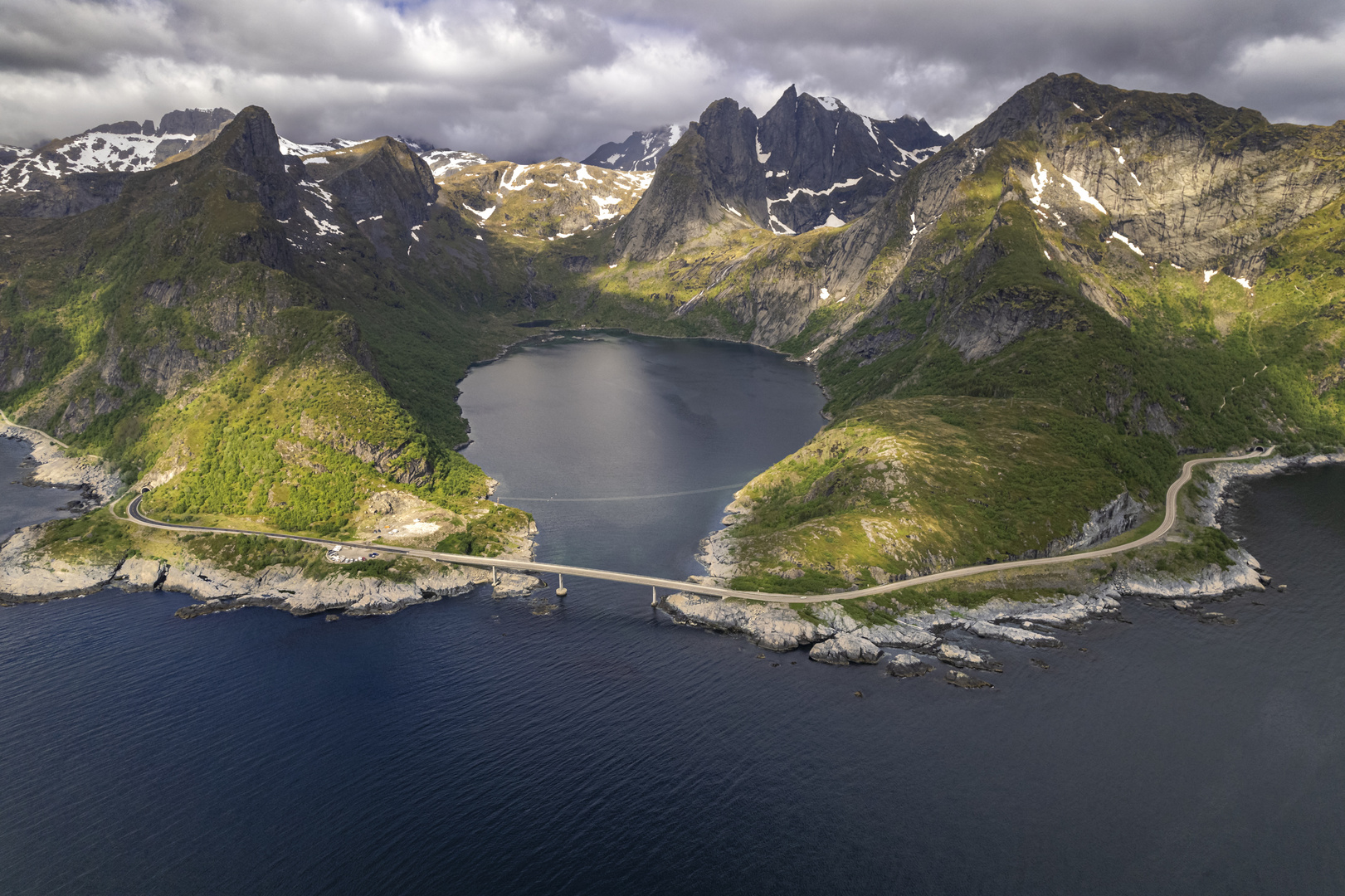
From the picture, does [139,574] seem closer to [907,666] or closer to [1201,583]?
[907,666]

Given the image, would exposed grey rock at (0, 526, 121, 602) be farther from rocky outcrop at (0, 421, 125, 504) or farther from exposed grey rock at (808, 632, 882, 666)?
exposed grey rock at (808, 632, 882, 666)

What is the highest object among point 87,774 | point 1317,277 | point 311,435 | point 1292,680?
point 1317,277

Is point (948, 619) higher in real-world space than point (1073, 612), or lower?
lower

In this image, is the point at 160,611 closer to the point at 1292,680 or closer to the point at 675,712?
the point at 675,712

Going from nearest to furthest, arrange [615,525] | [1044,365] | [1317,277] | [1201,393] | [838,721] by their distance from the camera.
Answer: [838,721]
[615,525]
[1044,365]
[1201,393]
[1317,277]

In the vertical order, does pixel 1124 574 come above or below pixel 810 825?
above

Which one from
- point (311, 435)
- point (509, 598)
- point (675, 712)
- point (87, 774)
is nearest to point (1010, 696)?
point (675, 712)

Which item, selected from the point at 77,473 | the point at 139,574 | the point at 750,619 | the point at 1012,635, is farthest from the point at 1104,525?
the point at 77,473
